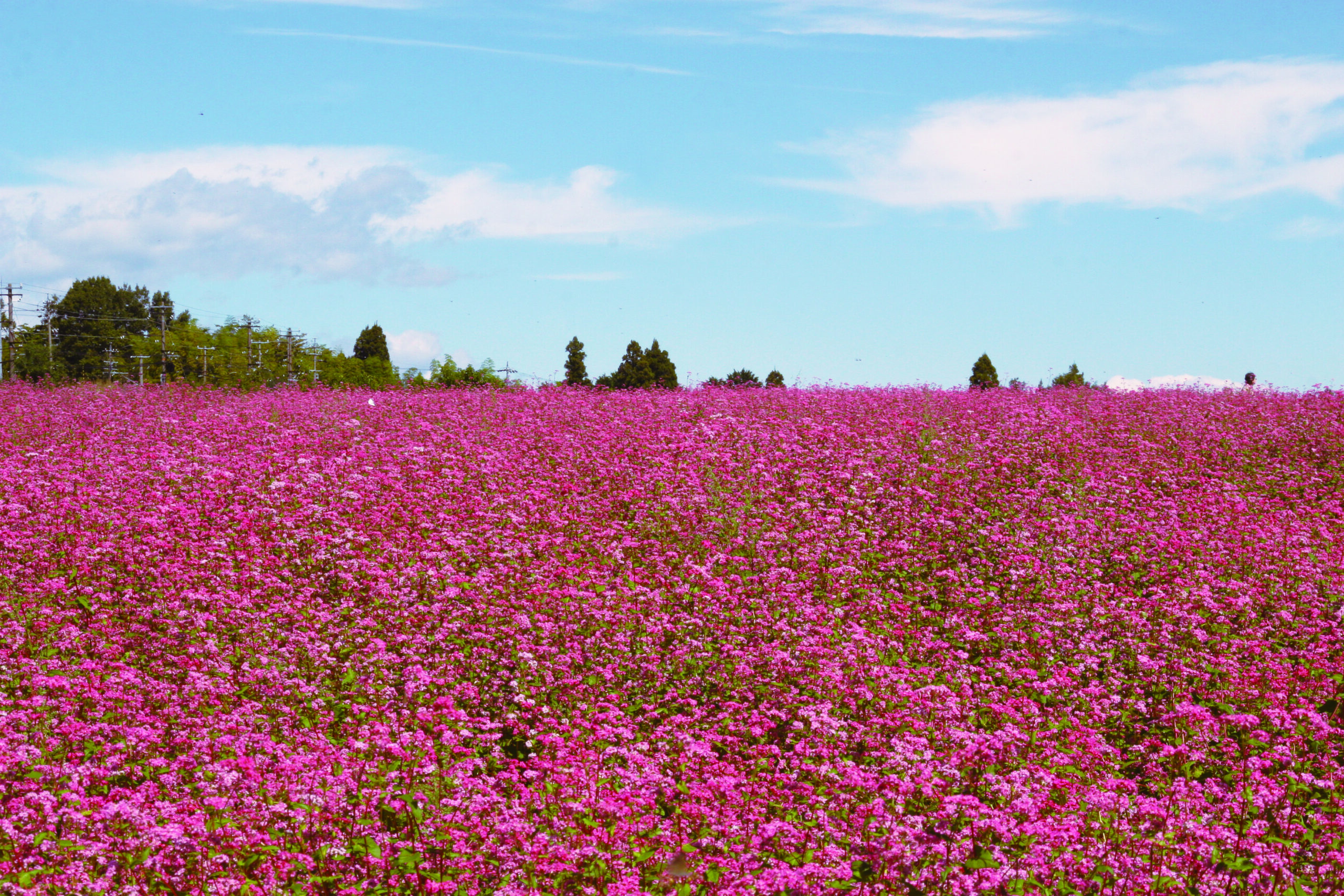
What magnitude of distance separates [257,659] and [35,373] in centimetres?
5437

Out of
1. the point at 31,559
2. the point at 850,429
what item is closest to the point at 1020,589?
the point at 850,429

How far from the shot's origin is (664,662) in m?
8.01

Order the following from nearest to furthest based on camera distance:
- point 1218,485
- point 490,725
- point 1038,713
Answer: point 490,725, point 1038,713, point 1218,485

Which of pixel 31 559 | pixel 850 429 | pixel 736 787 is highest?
pixel 850 429

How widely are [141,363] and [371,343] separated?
1722cm

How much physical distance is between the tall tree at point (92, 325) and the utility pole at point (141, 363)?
10516 mm

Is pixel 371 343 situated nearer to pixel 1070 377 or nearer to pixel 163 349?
pixel 163 349

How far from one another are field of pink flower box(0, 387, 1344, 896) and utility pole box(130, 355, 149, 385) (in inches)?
1881

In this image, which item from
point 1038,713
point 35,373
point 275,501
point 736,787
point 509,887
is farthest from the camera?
point 35,373

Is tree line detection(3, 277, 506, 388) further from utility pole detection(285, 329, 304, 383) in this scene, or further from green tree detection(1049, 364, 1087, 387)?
green tree detection(1049, 364, 1087, 387)

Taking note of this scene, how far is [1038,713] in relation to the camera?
24.4 feet

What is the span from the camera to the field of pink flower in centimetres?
501

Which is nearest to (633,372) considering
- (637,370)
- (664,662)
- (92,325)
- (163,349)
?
(637,370)

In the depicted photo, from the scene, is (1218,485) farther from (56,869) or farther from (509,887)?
(56,869)
